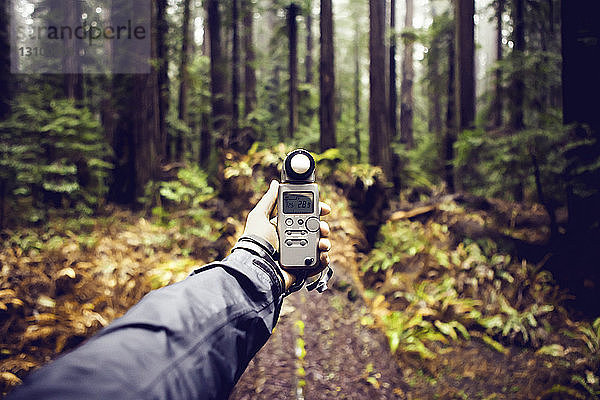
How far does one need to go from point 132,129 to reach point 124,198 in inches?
76.7

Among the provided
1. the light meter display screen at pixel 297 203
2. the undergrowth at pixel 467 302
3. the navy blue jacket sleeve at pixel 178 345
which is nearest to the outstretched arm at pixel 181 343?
the navy blue jacket sleeve at pixel 178 345

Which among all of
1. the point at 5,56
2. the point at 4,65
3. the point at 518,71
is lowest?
the point at 518,71

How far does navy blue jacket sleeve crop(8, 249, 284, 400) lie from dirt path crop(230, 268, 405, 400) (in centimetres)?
245

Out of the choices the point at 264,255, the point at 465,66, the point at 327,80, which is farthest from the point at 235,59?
the point at 264,255

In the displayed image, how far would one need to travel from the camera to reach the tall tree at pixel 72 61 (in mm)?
12750

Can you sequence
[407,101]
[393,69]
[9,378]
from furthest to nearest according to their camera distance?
[407,101] → [393,69] → [9,378]

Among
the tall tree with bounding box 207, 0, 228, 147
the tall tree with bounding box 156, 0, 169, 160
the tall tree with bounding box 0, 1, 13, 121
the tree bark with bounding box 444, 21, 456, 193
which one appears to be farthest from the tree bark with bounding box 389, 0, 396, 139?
the tall tree with bounding box 0, 1, 13, 121

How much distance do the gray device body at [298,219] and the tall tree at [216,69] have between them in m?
13.1

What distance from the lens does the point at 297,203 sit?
1.87 metres

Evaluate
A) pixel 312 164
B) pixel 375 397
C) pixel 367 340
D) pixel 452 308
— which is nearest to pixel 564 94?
pixel 452 308

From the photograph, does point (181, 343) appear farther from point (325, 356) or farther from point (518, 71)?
point (518, 71)

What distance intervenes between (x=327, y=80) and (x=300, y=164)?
9.32 m

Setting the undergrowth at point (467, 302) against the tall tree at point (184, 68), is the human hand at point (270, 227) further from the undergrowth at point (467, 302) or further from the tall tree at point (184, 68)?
the tall tree at point (184, 68)

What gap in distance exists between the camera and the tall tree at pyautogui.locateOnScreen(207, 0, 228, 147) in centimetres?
1443
